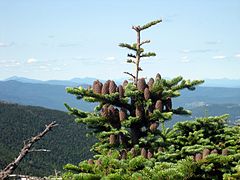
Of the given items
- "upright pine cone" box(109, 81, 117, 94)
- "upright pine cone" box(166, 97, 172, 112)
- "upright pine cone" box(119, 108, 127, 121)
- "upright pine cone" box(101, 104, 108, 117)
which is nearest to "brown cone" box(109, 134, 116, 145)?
"upright pine cone" box(119, 108, 127, 121)

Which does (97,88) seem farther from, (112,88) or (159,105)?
(159,105)

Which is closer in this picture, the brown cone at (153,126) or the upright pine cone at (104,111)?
the brown cone at (153,126)

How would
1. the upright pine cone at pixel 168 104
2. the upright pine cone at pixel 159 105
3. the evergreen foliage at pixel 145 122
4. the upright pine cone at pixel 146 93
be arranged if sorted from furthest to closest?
the upright pine cone at pixel 168 104 < the upright pine cone at pixel 159 105 < the upright pine cone at pixel 146 93 < the evergreen foliage at pixel 145 122

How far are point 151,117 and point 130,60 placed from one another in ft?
10.0

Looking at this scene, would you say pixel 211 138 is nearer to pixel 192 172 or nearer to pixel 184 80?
pixel 184 80

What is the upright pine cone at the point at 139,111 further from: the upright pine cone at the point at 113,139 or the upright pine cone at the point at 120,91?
the upright pine cone at the point at 113,139

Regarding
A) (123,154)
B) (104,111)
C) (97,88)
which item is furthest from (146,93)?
(123,154)

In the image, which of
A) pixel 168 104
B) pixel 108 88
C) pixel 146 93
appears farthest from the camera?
pixel 168 104

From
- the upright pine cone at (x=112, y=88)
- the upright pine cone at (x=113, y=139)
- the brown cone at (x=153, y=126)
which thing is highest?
the upright pine cone at (x=112, y=88)

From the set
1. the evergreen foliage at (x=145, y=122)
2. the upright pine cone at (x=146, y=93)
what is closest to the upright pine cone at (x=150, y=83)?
the evergreen foliage at (x=145, y=122)

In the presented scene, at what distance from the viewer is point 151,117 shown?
13445 millimetres

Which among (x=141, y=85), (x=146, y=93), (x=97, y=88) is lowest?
(x=146, y=93)

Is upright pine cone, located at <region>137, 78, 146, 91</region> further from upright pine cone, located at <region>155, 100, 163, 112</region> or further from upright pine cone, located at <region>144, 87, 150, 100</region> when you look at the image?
upright pine cone, located at <region>155, 100, 163, 112</region>

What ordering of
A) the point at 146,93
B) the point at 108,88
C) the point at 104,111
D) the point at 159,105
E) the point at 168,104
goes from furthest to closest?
the point at 168,104 < the point at 104,111 < the point at 108,88 < the point at 159,105 < the point at 146,93
